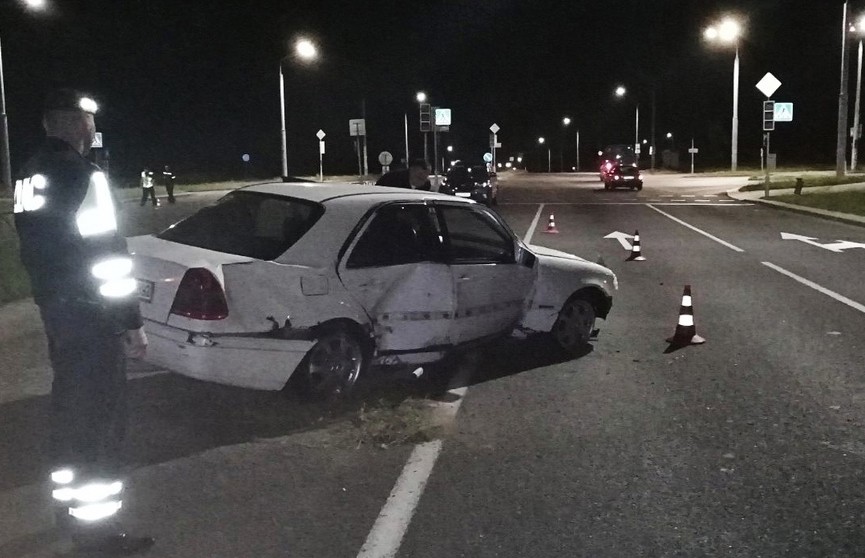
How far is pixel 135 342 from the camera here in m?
4.59

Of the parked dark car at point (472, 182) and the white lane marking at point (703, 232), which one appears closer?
the white lane marking at point (703, 232)

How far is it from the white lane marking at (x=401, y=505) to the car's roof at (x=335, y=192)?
2.09 m

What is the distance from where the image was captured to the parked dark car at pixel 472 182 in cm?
3428

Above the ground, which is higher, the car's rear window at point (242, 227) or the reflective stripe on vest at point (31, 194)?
the reflective stripe on vest at point (31, 194)

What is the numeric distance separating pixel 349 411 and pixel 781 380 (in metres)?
3.45

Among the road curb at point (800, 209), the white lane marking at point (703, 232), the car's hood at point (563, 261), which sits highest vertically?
the car's hood at point (563, 261)

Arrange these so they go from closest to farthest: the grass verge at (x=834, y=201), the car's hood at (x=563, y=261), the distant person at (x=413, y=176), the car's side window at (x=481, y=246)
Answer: the car's side window at (x=481, y=246), the car's hood at (x=563, y=261), the distant person at (x=413, y=176), the grass verge at (x=834, y=201)

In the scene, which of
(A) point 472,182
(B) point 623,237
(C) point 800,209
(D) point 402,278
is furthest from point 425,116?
(D) point 402,278

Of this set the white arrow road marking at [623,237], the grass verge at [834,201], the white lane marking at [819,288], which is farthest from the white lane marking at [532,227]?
the grass verge at [834,201]

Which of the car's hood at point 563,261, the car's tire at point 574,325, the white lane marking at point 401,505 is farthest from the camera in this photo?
the car's tire at point 574,325

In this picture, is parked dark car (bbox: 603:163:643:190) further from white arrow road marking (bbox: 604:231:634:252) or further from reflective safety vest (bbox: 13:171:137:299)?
reflective safety vest (bbox: 13:171:137:299)

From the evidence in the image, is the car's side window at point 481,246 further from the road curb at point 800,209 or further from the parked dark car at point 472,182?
the parked dark car at point 472,182

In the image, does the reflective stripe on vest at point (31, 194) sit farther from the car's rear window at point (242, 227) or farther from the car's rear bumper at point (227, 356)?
the car's rear window at point (242, 227)

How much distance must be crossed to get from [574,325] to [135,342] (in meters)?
4.97
